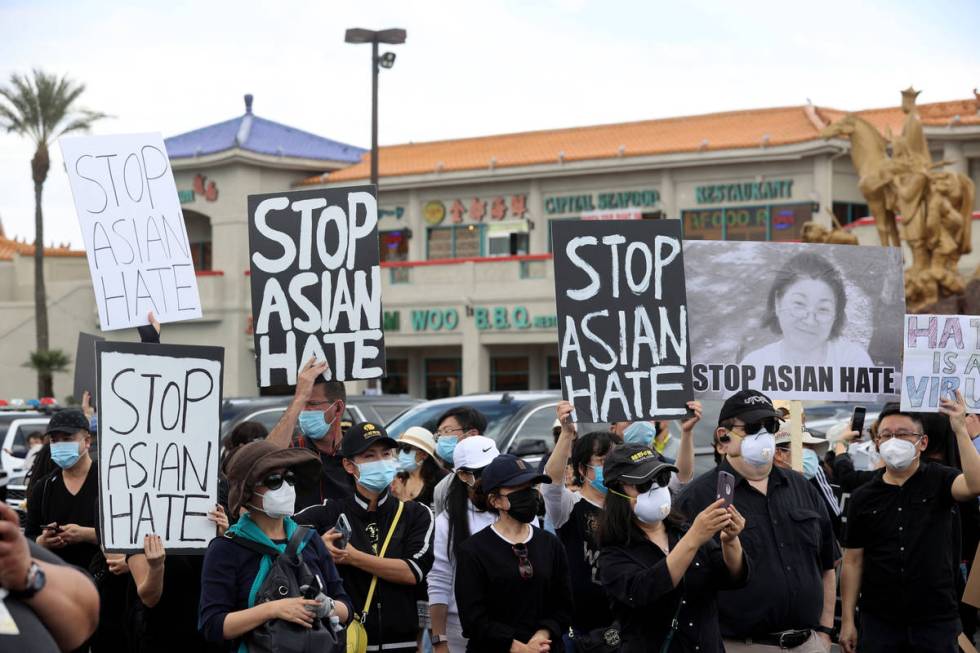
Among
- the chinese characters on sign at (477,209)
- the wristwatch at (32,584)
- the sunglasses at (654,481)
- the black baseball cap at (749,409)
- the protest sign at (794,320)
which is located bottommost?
the sunglasses at (654,481)

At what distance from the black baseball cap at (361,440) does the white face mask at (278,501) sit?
1416mm

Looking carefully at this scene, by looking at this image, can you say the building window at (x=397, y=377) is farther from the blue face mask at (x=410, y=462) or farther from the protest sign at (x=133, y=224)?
the protest sign at (x=133, y=224)

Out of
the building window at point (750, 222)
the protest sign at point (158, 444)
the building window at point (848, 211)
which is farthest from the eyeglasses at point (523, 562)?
the building window at point (848, 211)

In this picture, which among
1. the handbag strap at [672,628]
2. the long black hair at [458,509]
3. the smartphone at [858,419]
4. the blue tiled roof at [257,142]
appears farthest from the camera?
the blue tiled roof at [257,142]

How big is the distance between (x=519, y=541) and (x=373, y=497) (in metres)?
0.98

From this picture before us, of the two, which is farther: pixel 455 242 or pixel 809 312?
pixel 455 242

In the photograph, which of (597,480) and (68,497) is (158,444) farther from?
(597,480)

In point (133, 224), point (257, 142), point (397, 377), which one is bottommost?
point (397, 377)

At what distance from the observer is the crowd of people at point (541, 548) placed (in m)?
5.07

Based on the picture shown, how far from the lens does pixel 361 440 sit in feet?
21.5

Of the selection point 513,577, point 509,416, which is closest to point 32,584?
point 513,577

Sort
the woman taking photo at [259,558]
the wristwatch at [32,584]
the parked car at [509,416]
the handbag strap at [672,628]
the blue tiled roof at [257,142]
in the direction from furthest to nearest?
1. the blue tiled roof at [257,142]
2. the parked car at [509,416]
3. the handbag strap at [672,628]
4. the woman taking photo at [259,558]
5. the wristwatch at [32,584]

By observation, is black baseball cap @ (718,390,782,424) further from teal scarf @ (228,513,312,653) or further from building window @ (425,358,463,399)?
building window @ (425,358,463,399)

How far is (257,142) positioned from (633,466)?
39.9m
